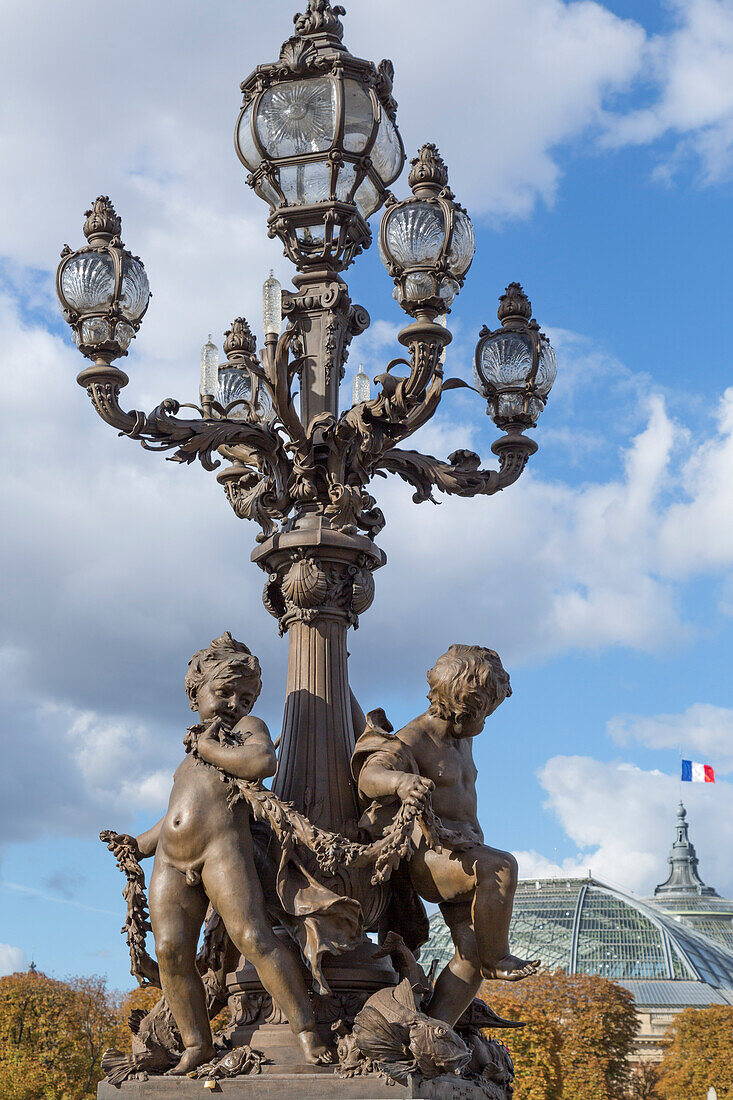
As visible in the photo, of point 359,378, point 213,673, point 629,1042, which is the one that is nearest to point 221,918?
point 213,673

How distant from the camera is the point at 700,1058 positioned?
45.4m

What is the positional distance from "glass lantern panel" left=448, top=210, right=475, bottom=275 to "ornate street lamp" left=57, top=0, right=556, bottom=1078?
0.01 m

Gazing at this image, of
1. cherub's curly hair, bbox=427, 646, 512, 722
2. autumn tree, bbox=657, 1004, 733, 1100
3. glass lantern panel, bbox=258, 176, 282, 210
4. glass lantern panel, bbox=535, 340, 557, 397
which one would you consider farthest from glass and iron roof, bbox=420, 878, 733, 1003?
cherub's curly hair, bbox=427, 646, 512, 722

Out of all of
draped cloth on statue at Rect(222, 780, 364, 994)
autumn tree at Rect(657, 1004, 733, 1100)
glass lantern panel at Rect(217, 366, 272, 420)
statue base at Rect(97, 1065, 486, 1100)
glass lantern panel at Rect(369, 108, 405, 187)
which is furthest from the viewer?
autumn tree at Rect(657, 1004, 733, 1100)

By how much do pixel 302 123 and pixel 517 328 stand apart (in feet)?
5.61

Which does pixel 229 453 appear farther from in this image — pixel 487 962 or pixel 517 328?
pixel 487 962

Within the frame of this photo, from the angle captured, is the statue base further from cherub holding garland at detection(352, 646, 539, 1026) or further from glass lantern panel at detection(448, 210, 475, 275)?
glass lantern panel at detection(448, 210, 475, 275)

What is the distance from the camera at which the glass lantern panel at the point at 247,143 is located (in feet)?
26.2

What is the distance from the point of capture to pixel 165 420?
7434 mm

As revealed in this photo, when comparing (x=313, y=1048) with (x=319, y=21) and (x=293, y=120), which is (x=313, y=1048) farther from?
(x=319, y=21)

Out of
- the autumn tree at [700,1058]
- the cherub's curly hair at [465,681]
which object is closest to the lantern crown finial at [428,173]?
the cherub's curly hair at [465,681]

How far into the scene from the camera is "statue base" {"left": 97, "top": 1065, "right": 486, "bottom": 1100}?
240 inches

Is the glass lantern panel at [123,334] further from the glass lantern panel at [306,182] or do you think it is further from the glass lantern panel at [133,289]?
the glass lantern panel at [306,182]

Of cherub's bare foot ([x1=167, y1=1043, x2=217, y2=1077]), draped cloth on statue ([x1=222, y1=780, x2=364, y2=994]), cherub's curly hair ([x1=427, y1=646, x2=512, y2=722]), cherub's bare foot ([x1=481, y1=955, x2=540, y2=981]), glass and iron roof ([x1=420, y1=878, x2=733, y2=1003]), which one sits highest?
glass and iron roof ([x1=420, y1=878, x2=733, y2=1003])
